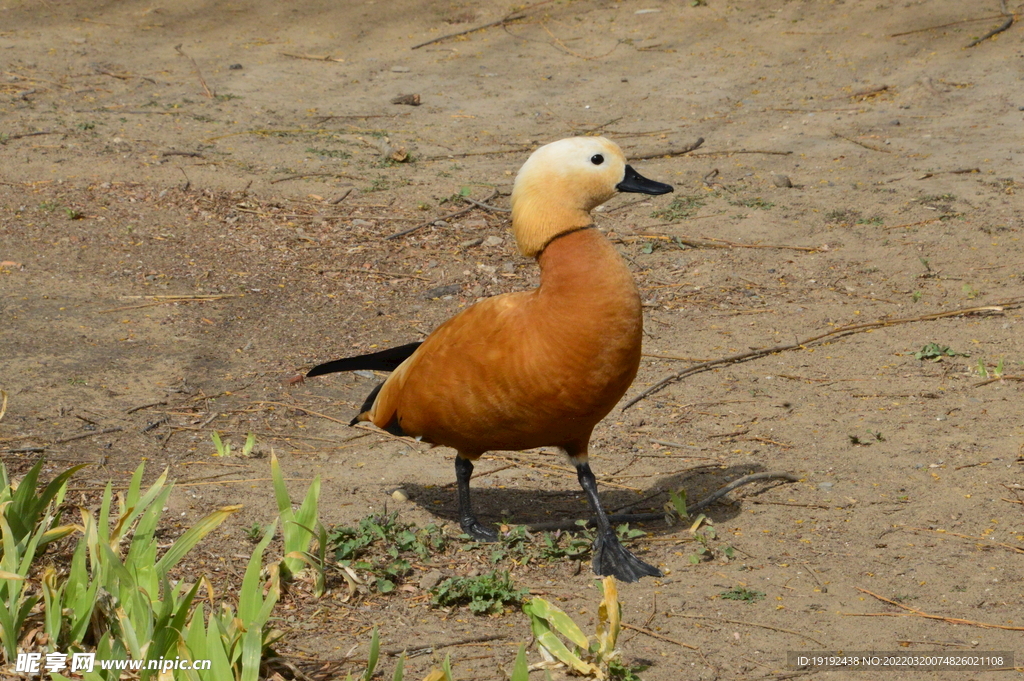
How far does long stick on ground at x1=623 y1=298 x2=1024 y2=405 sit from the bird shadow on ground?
2.48 ft

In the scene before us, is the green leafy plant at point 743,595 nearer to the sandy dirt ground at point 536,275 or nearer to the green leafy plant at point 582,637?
the sandy dirt ground at point 536,275

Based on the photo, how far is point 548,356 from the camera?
3223mm

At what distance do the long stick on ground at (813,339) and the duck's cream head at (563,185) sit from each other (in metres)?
1.67

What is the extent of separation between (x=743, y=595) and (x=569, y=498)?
3.64ft

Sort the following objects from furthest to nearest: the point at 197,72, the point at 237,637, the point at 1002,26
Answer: the point at 1002,26, the point at 197,72, the point at 237,637

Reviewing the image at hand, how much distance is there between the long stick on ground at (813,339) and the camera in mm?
4973

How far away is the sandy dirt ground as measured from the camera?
3.35 m

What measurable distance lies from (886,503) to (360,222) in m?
3.93

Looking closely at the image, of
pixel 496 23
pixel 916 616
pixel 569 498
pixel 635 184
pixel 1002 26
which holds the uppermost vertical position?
pixel 635 184

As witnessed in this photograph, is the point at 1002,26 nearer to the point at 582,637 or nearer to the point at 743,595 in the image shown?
the point at 743,595

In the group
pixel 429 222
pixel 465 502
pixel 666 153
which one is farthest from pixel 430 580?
pixel 666 153

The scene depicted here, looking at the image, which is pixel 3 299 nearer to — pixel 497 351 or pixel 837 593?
pixel 497 351

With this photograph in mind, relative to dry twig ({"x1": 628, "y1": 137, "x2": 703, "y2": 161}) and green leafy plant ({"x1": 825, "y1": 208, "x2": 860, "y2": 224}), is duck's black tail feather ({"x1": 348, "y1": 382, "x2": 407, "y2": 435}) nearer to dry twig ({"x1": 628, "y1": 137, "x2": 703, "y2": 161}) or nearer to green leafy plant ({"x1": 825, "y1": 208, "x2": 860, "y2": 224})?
green leafy plant ({"x1": 825, "y1": 208, "x2": 860, "y2": 224})

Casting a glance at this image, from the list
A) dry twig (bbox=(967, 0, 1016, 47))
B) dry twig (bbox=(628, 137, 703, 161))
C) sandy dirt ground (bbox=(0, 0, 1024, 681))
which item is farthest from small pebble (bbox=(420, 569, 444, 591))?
dry twig (bbox=(967, 0, 1016, 47))
